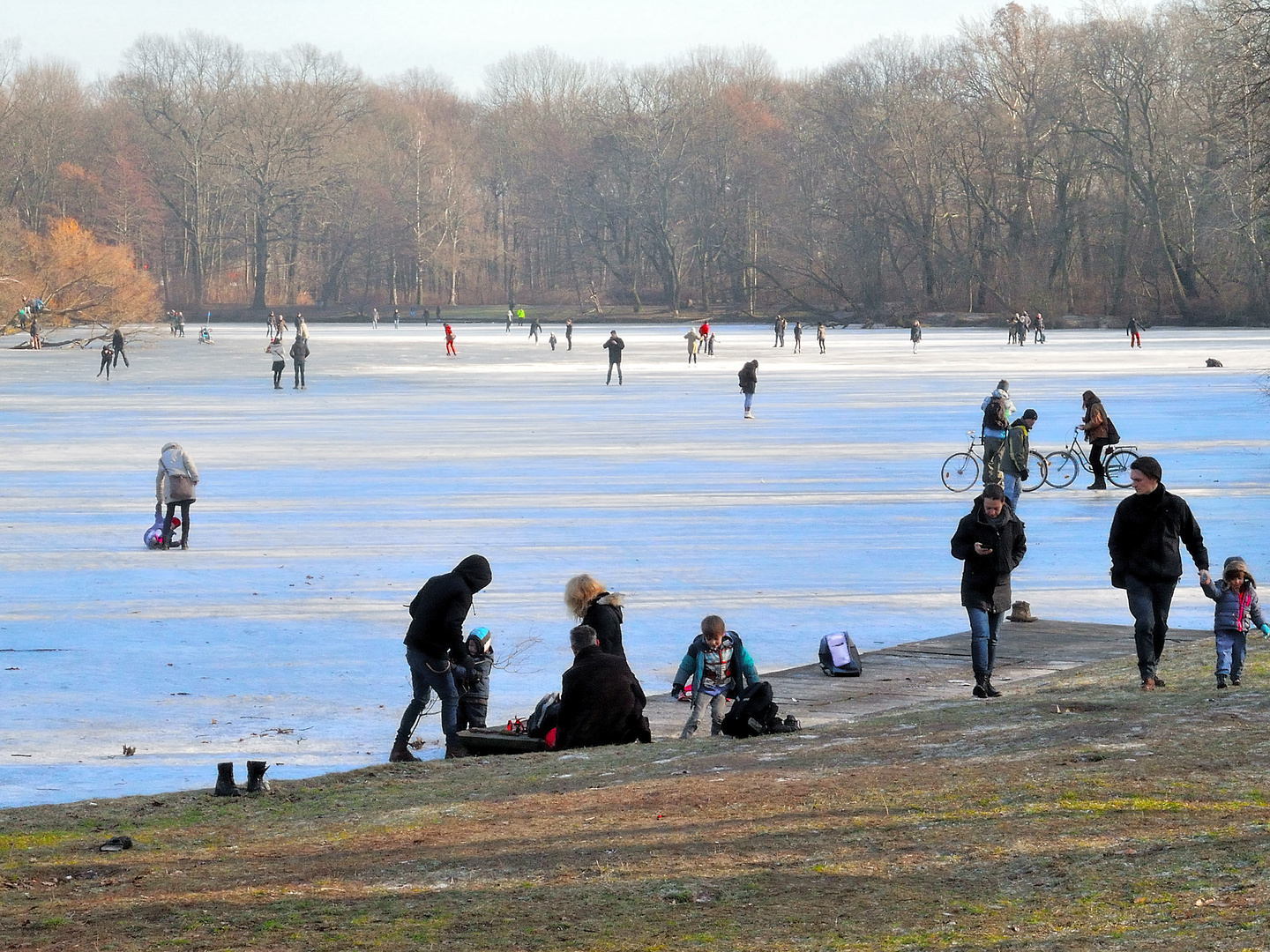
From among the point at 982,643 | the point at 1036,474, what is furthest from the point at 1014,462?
the point at 982,643

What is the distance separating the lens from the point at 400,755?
800cm

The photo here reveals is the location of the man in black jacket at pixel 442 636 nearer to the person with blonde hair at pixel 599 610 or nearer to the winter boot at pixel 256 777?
the person with blonde hair at pixel 599 610

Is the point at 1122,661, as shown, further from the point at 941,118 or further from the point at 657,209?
the point at 657,209

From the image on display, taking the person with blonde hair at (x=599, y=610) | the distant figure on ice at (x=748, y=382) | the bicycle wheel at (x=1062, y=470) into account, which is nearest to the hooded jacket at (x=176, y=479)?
the person with blonde hair at (x=599, y=610)

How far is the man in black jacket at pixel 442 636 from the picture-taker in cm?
826

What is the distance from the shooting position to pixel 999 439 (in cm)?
1791

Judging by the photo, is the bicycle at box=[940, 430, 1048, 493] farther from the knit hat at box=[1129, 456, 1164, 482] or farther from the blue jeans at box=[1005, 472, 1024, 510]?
Answer: the knit hat at box=[1129, 456, 1164, 482]

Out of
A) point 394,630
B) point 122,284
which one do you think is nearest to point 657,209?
point 122,284

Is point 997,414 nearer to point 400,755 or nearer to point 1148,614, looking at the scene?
point 1148,614

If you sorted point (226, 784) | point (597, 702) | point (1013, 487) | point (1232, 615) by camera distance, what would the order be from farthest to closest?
point (1013, 487) < point (1232, 615) < point (597, 702) < point (226, 784)

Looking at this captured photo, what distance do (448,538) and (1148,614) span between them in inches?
309

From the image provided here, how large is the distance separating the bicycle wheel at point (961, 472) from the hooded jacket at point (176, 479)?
8666 millimetres

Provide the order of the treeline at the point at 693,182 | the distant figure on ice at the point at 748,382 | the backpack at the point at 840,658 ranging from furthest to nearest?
the treeline at the point at 693,182 → the distant figure on ice at the point at 748,382 → the backpack at the point at 840,658

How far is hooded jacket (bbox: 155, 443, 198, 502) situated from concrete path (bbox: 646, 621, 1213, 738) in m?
6.68
